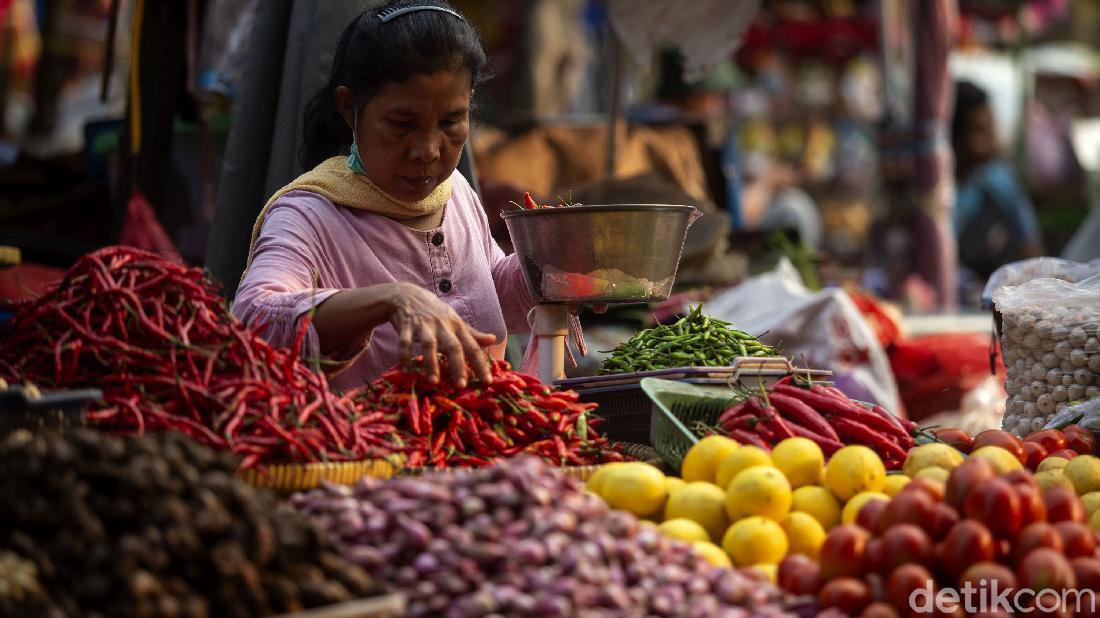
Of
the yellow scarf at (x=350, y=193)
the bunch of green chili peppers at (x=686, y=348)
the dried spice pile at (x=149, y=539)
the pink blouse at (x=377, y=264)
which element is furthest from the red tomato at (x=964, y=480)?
the yellow scarf at (x=350, y=193)

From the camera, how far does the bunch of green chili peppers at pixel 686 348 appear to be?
330 cm

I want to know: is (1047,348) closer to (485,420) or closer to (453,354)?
(485,420)

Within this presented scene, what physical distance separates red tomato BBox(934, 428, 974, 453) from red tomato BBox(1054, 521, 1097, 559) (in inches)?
33.4

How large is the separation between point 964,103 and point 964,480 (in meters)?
9.49

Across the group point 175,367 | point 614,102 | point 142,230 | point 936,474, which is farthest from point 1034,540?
point 614,102

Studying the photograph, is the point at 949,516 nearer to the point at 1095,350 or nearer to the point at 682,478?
the point at 682,478

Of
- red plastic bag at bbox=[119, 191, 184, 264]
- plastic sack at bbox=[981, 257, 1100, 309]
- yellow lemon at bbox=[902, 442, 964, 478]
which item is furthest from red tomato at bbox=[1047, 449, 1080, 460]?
red plastic bag at bbox=[119, 191, 184, 264]

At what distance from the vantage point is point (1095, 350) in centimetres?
333

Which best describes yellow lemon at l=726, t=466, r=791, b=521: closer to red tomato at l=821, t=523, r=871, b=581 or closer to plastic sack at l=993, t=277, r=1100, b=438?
red tomato at l=821, t=523, r=871, b=581

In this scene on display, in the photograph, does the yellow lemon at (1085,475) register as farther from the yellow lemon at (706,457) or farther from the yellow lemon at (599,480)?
the yellow lemon at (599,480)

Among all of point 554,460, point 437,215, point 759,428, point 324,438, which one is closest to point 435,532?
point 324,438

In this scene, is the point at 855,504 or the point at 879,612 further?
the point at 855,504

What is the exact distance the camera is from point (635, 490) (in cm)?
230

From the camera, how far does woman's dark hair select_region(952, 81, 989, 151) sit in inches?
424
